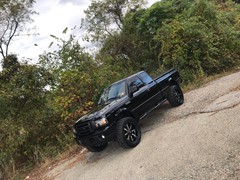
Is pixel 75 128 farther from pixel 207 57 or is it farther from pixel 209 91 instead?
pixel 207 57

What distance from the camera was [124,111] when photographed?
6.66 m

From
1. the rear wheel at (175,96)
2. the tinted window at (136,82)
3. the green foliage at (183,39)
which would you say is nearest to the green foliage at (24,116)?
the tinted window at (136,82)

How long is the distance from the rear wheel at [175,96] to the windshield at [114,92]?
1.72 m

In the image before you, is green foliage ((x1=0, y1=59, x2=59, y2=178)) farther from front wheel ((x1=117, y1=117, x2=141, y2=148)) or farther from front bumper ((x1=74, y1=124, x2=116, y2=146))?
front wheel ((x1=117, y1=117, x2=141, y2=148))

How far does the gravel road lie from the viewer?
4.54 metres

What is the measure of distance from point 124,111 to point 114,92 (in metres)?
1.13

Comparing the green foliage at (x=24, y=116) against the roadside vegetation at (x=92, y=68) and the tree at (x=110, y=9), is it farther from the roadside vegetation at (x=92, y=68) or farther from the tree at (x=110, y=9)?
the tree at (x=110, y=9)

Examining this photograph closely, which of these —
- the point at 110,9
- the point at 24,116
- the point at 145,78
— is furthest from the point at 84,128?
the point at 110,9

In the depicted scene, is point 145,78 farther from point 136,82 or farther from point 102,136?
point 102,136

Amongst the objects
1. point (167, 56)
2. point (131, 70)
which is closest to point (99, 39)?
point (131, 70)

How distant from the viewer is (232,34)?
12.0m

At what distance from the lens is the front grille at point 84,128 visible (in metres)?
6.41

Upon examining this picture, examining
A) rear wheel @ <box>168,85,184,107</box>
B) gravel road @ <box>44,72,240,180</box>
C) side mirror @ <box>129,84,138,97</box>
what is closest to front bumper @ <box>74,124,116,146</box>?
gravel road @ <box>44,72,240,180</box>

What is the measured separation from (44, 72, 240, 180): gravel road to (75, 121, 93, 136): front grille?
0.95 m
